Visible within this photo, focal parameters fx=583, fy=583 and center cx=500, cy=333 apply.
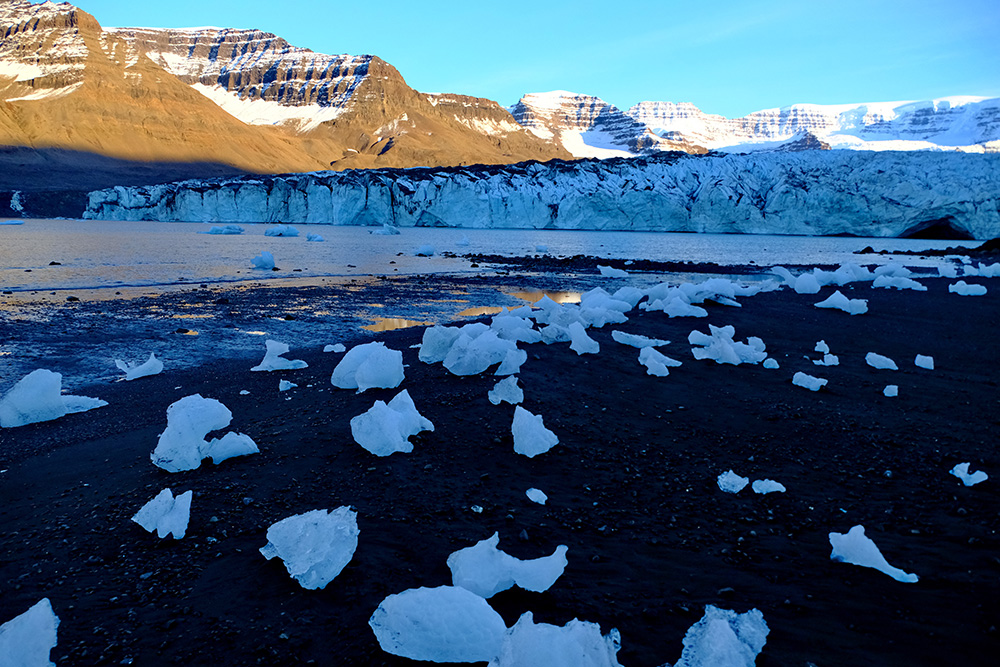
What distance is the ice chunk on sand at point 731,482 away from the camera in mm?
2391

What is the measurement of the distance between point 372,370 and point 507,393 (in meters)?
0.88

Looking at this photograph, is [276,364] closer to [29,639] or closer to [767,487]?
[29,639]

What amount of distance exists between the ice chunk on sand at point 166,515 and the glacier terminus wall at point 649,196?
39.0 metres

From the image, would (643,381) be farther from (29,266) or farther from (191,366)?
(29,266)

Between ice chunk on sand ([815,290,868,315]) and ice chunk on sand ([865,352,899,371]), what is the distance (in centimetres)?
278

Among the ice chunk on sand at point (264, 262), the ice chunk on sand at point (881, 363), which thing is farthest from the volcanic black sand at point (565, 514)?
the ice chunk on sand at point (264, 262)

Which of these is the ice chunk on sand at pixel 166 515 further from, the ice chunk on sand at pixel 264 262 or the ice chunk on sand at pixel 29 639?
the ice chunk on sand at pixel 264 262

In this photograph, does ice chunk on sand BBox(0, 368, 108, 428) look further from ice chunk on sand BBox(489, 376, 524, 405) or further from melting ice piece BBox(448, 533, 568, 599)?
melting ice piece BBox(448, 533, 568, 599)

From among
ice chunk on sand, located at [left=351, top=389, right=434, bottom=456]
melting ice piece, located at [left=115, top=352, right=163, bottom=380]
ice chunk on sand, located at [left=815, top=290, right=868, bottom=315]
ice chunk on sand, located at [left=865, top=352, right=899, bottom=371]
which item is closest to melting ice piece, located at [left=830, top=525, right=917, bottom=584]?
ice chunk on sand, located at [left=351, top=389, right=434, bottom=456]

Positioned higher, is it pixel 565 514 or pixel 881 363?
pixel 881 363

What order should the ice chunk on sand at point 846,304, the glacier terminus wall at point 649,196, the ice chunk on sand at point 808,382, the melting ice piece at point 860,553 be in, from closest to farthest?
the melting ice piece at point 860,553 < the ice chunk on sand at point 808,382 < the ice chunk on sand at point 846,304 < the glacier terminus wall at point 649,196

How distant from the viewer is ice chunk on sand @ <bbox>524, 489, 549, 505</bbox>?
2.29 m

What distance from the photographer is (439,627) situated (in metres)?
1.48

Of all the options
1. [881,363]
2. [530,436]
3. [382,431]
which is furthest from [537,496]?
[881,363]
